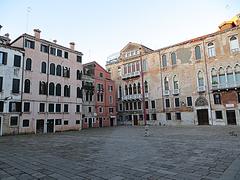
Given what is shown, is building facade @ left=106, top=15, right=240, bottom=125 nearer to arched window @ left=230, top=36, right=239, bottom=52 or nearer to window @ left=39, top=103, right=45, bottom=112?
arched window @ left=230, top=36, right=239, bottom=52

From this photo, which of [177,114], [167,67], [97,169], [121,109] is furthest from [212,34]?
[97,169]

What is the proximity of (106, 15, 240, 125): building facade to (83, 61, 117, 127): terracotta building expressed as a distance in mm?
3305

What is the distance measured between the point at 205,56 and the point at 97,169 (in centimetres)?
3361

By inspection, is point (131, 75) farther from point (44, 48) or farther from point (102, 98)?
point (44, 48)

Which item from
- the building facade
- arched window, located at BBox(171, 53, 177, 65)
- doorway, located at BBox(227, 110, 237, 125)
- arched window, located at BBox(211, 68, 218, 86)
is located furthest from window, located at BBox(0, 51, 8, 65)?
doorway, located at BBox(227, 110, 237, 125)

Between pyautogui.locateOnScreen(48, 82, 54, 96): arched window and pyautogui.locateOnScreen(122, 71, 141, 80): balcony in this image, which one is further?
pyautogui.locateOnScreen(122, 71, 141, 80): balcony

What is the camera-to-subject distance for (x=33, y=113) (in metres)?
28.6

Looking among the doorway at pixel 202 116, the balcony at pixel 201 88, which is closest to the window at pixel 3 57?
the balcony at pixel 201 88

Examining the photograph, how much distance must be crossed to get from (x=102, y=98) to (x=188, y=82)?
18131 millimetres

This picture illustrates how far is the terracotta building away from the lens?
41.2 m

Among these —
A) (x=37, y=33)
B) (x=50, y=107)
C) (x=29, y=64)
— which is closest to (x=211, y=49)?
(x=50, y=107)

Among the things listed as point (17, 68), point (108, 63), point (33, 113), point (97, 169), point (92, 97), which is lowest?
point (97, 169)

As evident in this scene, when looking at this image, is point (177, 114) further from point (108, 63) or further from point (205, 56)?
point (108, 63)

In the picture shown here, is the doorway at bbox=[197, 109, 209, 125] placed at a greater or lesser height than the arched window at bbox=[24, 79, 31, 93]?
lesser
